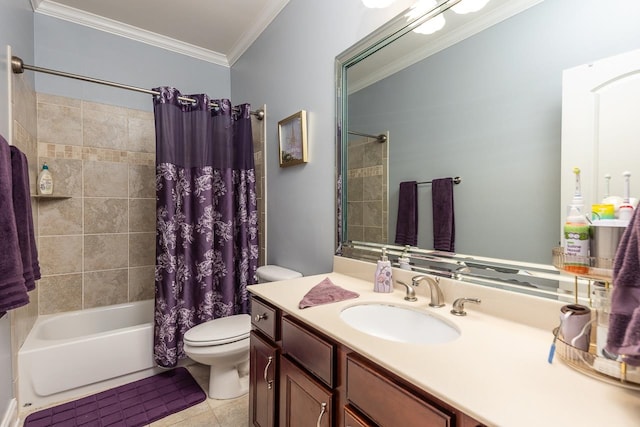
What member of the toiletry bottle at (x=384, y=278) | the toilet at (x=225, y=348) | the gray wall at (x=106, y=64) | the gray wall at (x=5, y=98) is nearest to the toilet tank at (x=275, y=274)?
the toilet at (x=225, y=348)

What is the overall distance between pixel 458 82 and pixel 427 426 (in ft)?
3.69

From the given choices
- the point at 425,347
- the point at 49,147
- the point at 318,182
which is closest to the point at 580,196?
the point at 425,347

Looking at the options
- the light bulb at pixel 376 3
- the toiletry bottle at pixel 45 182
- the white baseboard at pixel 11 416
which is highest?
the light bulb at pixel 376 3

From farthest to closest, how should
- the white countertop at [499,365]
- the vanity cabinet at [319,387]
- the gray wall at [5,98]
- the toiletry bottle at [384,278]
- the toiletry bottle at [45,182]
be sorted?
the toiletry bottle at [45,182] < the gray wall at [5,98] < the toiletry bottle at [384,278] < the vanity cabinet at [319,387] < the white countertop at [499,365]

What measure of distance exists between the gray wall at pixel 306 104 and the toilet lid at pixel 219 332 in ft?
1.60

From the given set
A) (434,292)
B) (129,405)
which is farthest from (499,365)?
(129,405)

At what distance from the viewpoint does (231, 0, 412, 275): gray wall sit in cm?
169

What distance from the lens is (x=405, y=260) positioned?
1346 mm

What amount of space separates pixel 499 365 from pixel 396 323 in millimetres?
471

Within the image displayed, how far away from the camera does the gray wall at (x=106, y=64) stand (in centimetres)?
221

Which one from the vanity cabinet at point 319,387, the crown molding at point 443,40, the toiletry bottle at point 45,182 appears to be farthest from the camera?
the toiletry bottle at point 45,182

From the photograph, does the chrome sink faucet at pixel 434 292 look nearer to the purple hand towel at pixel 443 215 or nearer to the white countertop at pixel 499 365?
the white countertop at pixel 499 365

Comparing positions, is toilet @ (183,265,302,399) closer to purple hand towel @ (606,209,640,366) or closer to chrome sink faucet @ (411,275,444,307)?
chrome sink faucet @ (411,275,444,307)

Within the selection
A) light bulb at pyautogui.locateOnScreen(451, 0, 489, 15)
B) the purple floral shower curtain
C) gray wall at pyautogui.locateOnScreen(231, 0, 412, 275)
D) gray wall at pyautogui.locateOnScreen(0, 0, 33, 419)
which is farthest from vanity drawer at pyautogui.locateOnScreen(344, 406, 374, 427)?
gray wall at pyautogui.locateOnScreen(0, 0, 33, 419)
